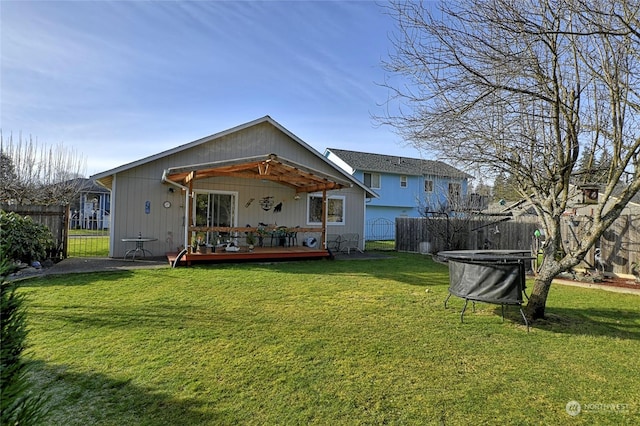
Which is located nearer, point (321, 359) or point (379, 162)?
point (321, 359)

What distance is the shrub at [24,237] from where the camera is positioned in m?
8.55

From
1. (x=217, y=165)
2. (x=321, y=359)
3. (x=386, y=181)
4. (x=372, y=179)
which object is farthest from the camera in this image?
(x=386, y=181)

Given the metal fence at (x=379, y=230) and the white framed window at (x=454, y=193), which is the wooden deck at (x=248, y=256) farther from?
the metal fence at (x=379, y=230)

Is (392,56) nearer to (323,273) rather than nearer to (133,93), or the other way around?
(323,273)

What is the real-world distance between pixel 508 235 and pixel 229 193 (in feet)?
32.3

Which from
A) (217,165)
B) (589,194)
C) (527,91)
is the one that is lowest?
(589,194)

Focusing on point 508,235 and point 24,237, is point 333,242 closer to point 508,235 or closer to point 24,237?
point 508,235

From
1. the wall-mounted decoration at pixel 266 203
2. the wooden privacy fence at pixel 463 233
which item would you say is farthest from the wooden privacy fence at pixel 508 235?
the wall-mounted decoration at pixel 266 203

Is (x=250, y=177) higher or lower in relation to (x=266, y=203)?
higher

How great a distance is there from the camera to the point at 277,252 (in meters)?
11.3

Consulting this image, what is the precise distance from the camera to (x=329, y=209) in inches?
591

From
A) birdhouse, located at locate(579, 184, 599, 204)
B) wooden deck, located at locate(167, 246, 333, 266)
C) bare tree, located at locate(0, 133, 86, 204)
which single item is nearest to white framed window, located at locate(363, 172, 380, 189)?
wooden deck, located at locate(167, 246, 333, 266)

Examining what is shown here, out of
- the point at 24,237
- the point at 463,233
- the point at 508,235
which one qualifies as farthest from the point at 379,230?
the point at 24,237

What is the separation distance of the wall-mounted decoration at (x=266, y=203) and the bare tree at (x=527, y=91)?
8.84m
